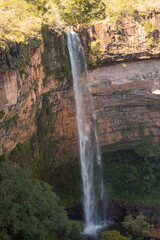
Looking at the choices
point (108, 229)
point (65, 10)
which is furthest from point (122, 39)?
point (108, 229)

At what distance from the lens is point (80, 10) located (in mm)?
12711

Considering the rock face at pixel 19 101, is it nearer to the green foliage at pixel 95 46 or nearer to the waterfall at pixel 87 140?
the waterfall at pixel 87 140

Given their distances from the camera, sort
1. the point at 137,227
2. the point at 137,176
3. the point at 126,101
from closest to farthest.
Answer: the point at 137,227 → the point at 126,101 → the point at 137,176

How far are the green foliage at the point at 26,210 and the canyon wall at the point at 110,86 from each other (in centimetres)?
171

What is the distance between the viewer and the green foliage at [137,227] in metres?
11.2

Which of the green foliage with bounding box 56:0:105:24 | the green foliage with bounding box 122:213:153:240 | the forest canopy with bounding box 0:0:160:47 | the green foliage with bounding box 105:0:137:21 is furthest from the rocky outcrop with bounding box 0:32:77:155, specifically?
the green foliage with bounding box 122:213:153:240

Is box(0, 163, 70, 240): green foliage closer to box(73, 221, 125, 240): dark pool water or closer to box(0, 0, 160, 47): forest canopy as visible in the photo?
box(73, 221, 125, 240): dark pool water

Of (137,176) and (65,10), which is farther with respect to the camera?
(137,176)

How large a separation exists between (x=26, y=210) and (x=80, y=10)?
397 inches

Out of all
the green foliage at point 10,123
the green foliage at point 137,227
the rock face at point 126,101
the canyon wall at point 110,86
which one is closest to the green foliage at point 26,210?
the green foliage at point 10,123

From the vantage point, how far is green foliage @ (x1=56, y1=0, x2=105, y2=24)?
1238 cm

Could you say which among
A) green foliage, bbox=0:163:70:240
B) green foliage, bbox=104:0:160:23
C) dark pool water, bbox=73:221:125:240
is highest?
green foliage, bbox=104:0:160:23

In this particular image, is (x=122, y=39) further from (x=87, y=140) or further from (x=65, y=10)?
(x=87, y=140)

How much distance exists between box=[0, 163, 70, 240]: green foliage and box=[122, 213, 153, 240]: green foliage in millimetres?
4164
